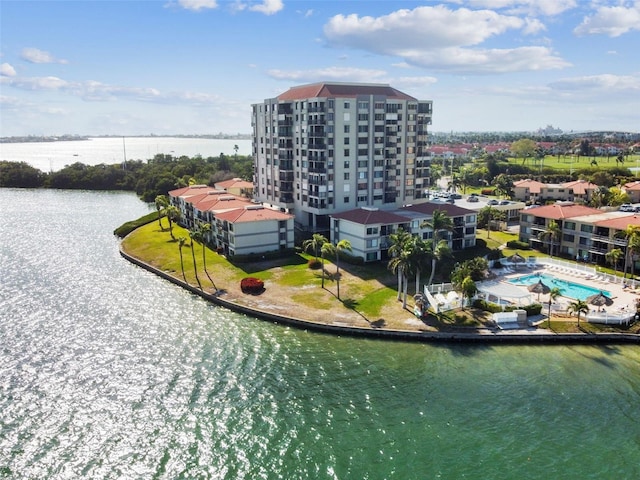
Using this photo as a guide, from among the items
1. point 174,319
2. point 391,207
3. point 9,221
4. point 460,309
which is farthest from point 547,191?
point 9,221

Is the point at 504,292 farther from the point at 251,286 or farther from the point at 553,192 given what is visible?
the point at 553,192

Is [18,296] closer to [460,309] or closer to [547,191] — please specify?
[460,309]

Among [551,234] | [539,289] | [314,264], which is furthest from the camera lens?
[551,234]

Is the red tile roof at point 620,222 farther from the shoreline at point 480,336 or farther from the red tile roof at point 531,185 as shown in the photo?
the red tile roof at point 531,185

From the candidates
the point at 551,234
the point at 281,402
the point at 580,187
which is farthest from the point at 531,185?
the point at 281,402

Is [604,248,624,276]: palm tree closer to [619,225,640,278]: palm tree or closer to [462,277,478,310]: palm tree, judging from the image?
[619,225,640,278]: palm tree

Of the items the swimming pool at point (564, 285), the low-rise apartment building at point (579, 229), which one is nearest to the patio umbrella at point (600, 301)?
the swimming pool at point (564, 285)

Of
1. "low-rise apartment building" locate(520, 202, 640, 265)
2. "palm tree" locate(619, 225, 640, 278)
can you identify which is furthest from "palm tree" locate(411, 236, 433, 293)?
"low-rise apartment building" locate(520, 202, 640, 265)
